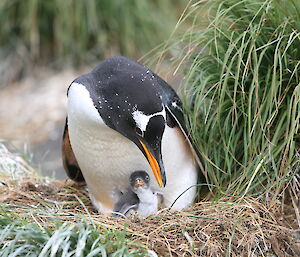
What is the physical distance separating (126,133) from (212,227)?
2.45ft

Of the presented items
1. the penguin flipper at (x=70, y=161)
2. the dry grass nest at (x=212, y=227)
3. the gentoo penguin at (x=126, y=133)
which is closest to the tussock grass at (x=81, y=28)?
the penguin flipper at (x=70, y=161)

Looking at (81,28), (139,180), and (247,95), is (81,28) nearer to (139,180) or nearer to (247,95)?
(247,95)

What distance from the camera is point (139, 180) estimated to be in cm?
417

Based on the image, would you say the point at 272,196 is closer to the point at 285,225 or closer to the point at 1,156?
the point at 285,225

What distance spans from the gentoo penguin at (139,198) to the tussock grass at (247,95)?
0.42 meters

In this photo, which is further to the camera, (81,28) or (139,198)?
(81,28)

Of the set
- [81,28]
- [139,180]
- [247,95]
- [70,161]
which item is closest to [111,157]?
[139,180]

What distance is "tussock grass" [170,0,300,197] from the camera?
13.4 feet

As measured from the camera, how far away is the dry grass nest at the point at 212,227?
146 inches

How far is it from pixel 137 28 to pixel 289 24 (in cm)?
523

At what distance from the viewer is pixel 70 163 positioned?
4.82 meters

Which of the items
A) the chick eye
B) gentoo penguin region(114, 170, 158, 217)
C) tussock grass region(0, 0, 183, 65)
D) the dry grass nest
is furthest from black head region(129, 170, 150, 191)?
tussock grass region(0, 0, 183, 65)

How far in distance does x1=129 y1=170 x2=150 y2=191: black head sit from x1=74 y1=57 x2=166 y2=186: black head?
0.87 ft

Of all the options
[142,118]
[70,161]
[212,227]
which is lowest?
[212,227]
